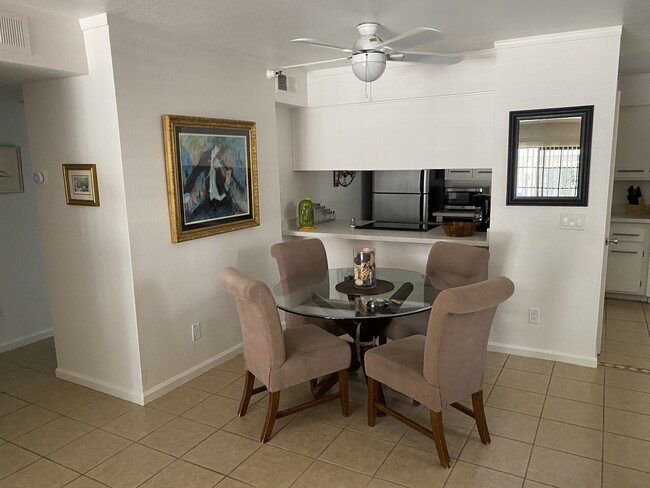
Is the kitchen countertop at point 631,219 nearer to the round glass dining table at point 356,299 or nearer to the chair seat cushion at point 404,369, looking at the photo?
the round glass dining table at point 356,299

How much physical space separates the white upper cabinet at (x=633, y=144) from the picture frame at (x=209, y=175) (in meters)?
3.88

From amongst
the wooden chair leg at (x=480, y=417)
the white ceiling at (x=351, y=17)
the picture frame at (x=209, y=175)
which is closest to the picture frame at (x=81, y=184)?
the picture frame at (x=209, y=175)

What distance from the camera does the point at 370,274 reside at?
317 cm

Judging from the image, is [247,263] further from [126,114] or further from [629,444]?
[629,444]

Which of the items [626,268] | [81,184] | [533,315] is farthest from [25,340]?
[626,268]

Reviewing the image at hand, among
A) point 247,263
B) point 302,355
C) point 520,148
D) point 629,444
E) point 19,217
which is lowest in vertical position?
point 629,444

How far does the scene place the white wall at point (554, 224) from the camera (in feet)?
10.8

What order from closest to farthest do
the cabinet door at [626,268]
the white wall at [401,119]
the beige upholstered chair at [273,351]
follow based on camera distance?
the beige upholstered chair at [273,351], the white wall at [401,119], the cabinet door at [626,268]

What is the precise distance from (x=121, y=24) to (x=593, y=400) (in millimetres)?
3719

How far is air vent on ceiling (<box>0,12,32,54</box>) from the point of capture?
8.16 feet

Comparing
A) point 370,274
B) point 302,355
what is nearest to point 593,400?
point 370,274

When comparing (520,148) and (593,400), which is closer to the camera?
(593,400)

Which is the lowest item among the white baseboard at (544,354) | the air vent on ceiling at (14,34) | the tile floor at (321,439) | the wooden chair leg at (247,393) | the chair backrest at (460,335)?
the tile floor at (321,439)

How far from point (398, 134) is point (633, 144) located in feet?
8.84
